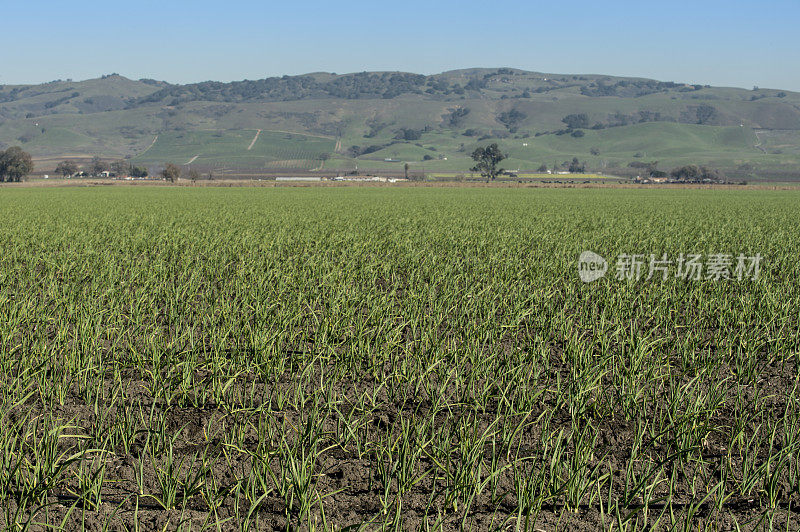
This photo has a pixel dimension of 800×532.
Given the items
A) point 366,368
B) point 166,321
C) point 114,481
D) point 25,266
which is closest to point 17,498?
point 114,481

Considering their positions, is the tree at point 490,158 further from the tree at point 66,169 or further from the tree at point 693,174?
the tree at point 66,169

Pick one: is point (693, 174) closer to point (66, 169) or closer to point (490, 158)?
point (490, 158)

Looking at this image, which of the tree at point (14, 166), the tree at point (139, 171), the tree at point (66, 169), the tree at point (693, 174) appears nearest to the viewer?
the tree at point (14, 166)

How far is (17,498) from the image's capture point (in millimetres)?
4133

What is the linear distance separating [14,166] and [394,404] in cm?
13355

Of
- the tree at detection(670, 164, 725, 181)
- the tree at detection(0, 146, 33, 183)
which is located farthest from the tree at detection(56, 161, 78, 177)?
the tree at detection(670, 164, 725, 181)

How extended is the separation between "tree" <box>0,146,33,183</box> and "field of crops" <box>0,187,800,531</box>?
123 meters

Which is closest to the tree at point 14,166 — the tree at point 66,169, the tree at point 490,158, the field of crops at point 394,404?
the tree at point 66,169

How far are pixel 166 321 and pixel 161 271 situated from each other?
3.58 metres

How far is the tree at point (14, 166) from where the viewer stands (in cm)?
11838

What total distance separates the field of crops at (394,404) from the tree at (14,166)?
12327cm

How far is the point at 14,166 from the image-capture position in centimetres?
11888

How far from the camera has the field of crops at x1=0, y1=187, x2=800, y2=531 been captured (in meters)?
4.30

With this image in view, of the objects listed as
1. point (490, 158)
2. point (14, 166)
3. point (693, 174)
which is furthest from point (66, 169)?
point (693, 174)
